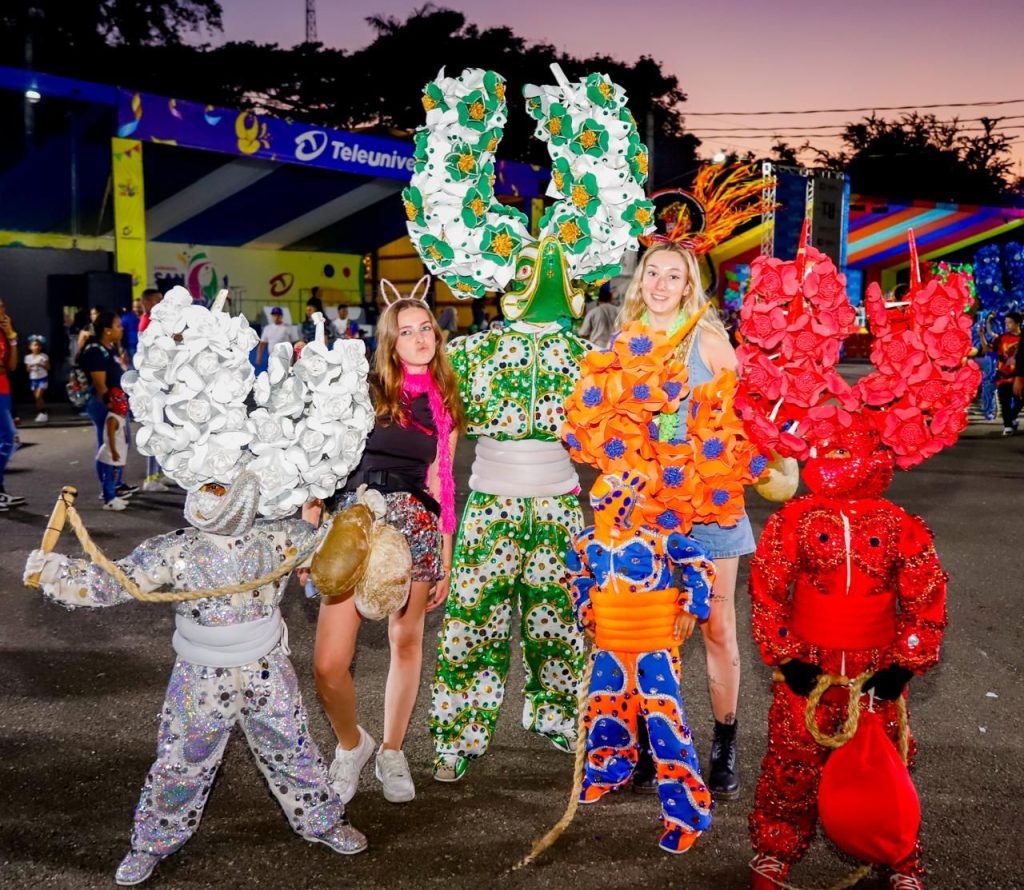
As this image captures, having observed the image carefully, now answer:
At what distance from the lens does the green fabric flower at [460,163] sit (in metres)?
3.70

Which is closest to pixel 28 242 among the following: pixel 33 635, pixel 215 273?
pixel 215 273

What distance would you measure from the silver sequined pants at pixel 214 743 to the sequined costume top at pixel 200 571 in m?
0.17

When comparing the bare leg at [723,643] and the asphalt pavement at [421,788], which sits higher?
the bare leg at [723,643]

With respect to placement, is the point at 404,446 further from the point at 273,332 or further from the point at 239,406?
the point at 273,332

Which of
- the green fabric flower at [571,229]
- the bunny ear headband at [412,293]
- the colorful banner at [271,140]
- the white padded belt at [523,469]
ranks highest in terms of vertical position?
the colorful banner at [271,140]

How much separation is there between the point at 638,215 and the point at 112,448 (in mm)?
5698

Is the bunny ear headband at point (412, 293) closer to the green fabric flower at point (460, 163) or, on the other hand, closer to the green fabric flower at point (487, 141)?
the green fabric flower at point (460, 163)

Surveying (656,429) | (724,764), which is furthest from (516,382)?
(724,764)

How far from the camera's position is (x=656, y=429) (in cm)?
302

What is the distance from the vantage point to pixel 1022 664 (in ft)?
15.5

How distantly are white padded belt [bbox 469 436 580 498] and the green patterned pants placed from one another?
3 cm

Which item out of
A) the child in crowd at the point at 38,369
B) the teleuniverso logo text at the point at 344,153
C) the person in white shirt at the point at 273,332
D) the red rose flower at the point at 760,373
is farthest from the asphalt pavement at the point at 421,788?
the teleuniverso logo text at the point at 344,153

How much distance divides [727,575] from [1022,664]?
2339mm

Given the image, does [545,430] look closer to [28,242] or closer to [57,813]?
[57,813]
